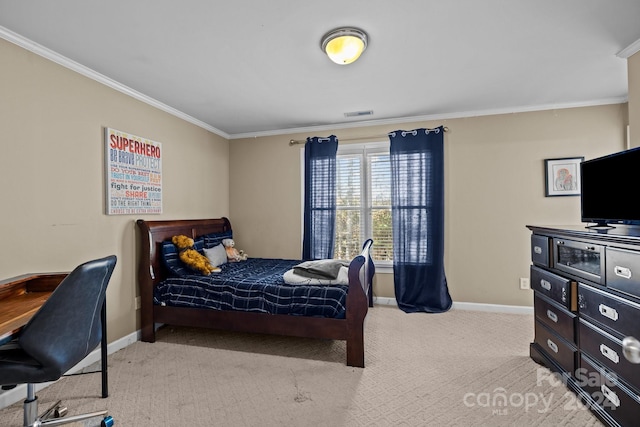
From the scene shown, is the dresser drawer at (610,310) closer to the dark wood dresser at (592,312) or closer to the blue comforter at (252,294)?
A: the dark wood dresser at (592,312)

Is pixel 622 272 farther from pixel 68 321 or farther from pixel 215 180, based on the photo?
pixel 215 180

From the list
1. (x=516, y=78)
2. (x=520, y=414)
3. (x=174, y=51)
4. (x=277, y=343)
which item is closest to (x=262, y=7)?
(x=174, y=51)

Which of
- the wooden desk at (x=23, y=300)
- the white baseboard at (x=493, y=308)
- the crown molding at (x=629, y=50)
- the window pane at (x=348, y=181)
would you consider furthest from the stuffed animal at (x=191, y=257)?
the crown molding at (x=629, y=50)

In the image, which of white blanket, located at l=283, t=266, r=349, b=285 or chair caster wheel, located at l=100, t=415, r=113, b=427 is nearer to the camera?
chair caster wheel, located at l=100, t=415, r=113, b=427

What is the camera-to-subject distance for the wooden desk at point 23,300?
4.69 feet

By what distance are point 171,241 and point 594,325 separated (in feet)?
11.4

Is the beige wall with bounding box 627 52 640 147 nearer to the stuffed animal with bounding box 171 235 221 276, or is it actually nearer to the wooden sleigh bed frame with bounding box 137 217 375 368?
the wooden sleigh bed frame with bounding box 137 217 375 368

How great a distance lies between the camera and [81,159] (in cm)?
254

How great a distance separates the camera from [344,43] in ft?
6.98

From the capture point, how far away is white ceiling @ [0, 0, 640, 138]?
1.86 metres

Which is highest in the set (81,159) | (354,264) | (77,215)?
(81,159)

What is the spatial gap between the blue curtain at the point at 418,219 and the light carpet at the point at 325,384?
71 centimetres

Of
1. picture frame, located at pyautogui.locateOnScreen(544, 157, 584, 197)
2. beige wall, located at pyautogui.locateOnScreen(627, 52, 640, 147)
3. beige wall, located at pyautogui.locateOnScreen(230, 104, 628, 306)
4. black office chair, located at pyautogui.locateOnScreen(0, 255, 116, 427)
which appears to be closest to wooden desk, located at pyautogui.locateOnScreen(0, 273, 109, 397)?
black office chair, located at pyautogui.locateOnScreen(0, 255, 116, 427)

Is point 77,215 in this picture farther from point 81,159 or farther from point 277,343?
point 277,343
